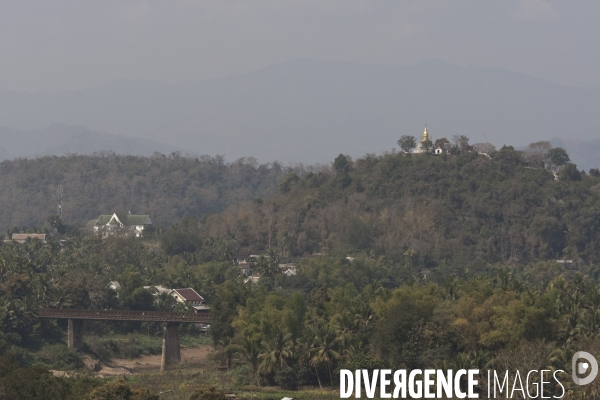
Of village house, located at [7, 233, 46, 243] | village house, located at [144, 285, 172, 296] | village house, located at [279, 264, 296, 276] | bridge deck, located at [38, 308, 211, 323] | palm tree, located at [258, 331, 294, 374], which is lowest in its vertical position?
palm tree, located at [258, 331, 294, 374]

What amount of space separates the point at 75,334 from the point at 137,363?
3872mm

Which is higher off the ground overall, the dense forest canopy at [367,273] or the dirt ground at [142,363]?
the dense forest canopy at [367,273]

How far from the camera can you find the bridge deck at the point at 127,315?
67.8m

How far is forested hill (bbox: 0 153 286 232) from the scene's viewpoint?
176000 millimetres

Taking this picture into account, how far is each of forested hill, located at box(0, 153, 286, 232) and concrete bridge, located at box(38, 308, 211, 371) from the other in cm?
10183

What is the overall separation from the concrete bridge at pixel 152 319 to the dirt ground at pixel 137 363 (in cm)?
83

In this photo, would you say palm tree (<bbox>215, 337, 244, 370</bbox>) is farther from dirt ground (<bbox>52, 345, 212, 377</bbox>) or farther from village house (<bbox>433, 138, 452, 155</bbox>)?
village house (<bbox>433, 138, 452, 155</bbox>)

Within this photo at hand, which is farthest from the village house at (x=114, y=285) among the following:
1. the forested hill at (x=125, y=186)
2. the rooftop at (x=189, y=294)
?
the forested hill at (x=125, y=186)

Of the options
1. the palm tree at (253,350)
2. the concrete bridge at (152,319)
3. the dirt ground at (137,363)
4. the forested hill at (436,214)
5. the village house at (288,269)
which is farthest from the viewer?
the forested hill at (436,214)

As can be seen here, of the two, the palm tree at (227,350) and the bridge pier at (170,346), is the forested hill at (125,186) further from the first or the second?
the palm tree at (227,350)

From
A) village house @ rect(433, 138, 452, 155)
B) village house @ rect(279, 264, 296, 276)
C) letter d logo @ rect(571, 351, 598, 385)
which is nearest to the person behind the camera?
letter d logo @ rect(571, 351, 598, 385)

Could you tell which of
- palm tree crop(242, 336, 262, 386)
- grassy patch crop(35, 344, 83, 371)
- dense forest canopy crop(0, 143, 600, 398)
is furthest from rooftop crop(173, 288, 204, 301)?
palm tree crop(242, 336, 262, 386)

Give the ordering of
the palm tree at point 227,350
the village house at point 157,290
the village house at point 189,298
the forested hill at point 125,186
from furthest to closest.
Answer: the forested hill at point 125,186
the village house at point 189,298
the village house at point 157,290
the palm tree at point 227,350

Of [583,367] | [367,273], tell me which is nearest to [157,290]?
[367,273]
